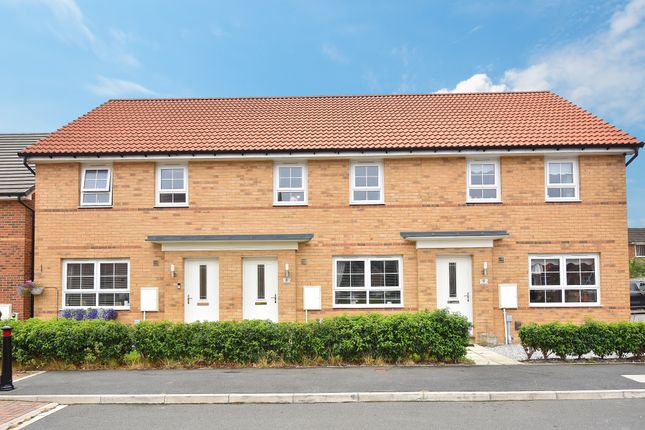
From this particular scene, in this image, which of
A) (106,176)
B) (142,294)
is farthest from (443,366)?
(106,176)

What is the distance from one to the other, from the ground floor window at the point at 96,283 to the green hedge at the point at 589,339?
10.9 metres

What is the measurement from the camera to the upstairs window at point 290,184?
50.6 feet

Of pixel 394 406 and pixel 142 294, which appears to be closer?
pixel 394 406

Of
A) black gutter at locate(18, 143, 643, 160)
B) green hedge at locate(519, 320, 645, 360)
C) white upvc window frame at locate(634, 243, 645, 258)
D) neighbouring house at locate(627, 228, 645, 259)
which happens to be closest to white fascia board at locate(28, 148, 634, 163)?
black gutter at locate(18, 143, 643, 160)

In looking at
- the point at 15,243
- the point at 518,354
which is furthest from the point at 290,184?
the point at 15,243

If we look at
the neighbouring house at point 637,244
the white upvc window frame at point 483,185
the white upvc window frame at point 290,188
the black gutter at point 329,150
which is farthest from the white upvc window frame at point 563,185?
the neighbouring house at point 637,244

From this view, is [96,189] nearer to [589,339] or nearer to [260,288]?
[260,288]

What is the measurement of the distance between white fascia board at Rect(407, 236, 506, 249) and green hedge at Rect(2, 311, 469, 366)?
4.01 meters

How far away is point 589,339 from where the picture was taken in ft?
35.9

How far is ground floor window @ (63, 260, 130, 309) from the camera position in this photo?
50.0ft

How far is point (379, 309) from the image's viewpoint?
48.8 ft

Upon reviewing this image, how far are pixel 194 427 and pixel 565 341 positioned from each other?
777 cm

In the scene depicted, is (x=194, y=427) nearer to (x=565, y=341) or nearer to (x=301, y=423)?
(x=301, y=423)

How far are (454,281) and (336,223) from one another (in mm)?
3659
